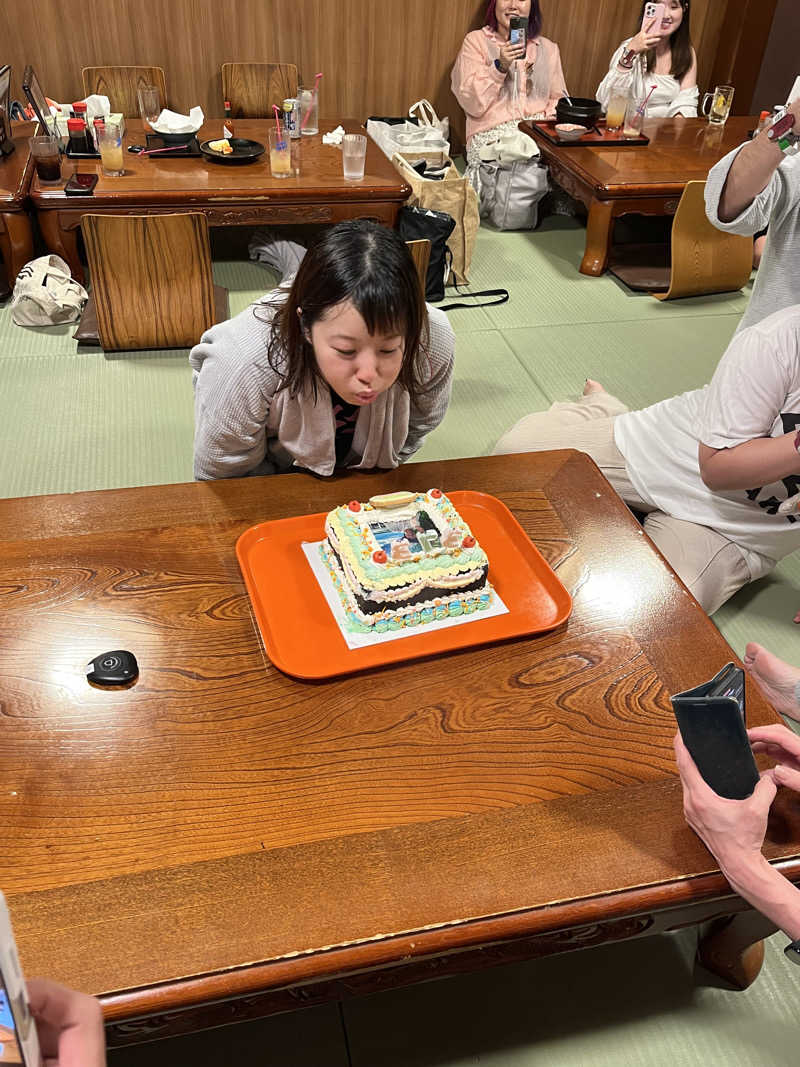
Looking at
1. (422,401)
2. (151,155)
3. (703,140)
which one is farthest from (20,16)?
(422,401)

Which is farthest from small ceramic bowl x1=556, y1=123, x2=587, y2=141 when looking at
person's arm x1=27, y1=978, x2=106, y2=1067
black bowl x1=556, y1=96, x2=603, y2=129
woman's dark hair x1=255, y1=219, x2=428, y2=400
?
person's arm x1=27, y1=978, x2=106, y2=1067

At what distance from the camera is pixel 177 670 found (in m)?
1.33

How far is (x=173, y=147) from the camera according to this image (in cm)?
367

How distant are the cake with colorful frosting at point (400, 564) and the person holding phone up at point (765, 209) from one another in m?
1.34

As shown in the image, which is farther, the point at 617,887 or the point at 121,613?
the point at 121,613

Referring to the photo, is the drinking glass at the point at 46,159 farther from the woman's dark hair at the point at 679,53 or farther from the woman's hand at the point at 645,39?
the woman's dark hair at the point at 679,53

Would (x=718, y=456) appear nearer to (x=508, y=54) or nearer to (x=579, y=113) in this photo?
(x=579, y=113)

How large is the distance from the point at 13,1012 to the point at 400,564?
0.95 meters

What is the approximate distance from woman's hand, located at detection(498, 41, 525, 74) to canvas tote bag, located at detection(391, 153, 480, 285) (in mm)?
1199

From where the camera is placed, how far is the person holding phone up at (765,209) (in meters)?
2.13

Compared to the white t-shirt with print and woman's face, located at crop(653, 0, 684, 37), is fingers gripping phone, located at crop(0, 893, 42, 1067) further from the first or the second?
woman's face, located at crop(653, 0, 684, 37)

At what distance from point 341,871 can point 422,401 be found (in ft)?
3.93

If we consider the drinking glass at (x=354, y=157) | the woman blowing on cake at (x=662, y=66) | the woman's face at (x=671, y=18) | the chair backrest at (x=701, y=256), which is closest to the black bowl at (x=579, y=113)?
the woman blowing on cake at (x=662, y=66)

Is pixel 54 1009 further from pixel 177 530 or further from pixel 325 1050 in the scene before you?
pixel 177 530
